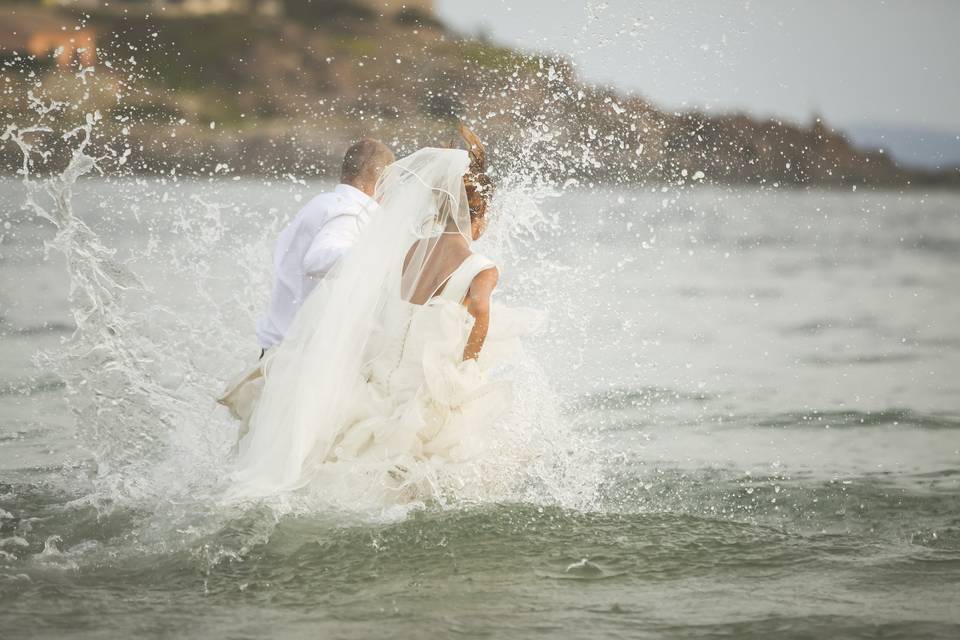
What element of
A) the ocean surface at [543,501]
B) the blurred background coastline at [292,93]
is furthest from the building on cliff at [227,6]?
the ocean surface at [543,501]

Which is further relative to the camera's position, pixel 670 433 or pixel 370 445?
pixel 670 433

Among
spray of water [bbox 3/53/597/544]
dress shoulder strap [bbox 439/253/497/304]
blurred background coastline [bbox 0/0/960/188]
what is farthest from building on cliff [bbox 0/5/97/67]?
dress shoulder strap [bbox 439/253/497/304]

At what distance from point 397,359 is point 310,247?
855 millimetres

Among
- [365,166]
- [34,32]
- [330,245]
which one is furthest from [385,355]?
[34,32]

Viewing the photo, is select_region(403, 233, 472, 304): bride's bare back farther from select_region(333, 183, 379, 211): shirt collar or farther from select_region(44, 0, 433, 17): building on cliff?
select_region(44, 0, 433, 17): building on cliff

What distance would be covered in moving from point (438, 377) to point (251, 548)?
1.29 m

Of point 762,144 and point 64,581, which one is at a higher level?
point 762,144

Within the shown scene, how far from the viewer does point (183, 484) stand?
6.64 meters

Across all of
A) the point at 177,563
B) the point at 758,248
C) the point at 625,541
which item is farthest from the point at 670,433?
the point at 758,248

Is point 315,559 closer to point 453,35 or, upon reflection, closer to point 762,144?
point 453,35

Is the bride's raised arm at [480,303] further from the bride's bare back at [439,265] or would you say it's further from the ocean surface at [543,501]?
the ocean surface at [543,501]

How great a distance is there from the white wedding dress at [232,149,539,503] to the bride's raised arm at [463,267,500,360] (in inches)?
1.4

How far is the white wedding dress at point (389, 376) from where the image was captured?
587 cm

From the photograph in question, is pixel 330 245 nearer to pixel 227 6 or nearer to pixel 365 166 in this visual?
pixel 365 166
